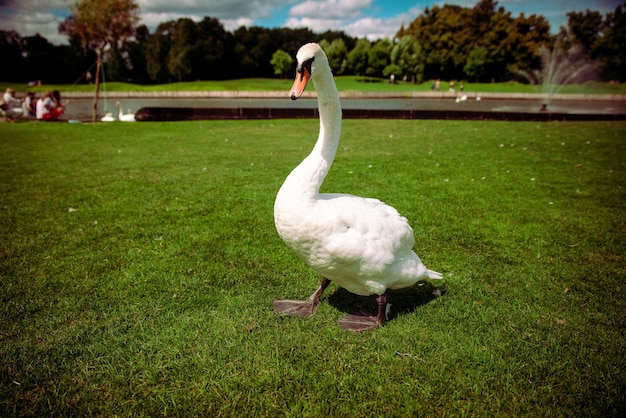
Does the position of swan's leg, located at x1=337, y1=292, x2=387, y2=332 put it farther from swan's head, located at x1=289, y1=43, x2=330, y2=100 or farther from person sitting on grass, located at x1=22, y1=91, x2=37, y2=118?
person sitting on grass, located at x1=22, y1=91, x2=37, y2=118

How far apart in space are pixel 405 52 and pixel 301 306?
242 ft

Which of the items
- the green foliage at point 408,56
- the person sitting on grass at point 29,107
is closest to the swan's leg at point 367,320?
the person sitting on grass at point 29,107

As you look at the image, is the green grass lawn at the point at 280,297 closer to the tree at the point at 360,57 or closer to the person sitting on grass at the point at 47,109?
the person sitting on grass at the point at 47,109

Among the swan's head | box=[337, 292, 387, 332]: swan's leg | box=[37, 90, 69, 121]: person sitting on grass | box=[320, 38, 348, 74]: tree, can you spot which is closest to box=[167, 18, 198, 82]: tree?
box=[320, 38, 348, 74]: tree

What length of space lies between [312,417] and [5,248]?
4695mm

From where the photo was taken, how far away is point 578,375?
289 cm

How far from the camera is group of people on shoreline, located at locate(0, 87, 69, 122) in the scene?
17672 mm

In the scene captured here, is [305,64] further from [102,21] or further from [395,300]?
[102,21]

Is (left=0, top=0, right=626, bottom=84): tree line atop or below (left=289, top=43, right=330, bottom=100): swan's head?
atop

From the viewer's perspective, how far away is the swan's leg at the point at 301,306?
3.66 m

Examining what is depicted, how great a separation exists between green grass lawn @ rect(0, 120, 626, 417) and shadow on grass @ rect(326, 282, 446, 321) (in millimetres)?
23

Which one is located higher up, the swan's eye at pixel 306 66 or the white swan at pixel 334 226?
the swan's eye at pixel 306 66

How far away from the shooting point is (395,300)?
158 inches

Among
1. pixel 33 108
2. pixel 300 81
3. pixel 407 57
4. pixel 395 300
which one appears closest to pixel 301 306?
pixel 395 300
